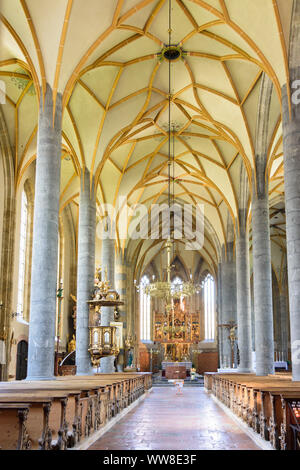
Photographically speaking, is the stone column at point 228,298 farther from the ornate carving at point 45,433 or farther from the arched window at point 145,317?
the ornate carving at point 45,433

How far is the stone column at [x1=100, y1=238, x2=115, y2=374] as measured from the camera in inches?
919

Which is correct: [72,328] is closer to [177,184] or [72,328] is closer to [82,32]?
[177,184]

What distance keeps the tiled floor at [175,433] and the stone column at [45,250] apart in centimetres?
262

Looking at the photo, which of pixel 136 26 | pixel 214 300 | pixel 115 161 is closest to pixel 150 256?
pixel 214 300

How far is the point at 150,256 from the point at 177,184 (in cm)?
1322

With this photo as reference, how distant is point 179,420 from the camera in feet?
38.3

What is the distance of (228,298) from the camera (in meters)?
30.2

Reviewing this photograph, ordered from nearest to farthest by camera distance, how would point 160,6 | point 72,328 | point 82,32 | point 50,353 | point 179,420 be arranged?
point 179,420 → point 50,353 → point 82,32 → point 160,6 → point 72,328

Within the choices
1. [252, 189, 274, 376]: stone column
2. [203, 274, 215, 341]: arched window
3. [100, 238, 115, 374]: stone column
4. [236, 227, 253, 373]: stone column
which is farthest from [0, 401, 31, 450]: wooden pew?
[203, 274, 215, 341]: arched window

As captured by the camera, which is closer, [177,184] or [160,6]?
[160,6]

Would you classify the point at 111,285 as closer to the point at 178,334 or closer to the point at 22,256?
the point at 22,256

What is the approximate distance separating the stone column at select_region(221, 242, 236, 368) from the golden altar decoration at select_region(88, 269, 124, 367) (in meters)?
11.9

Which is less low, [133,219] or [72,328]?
[133,219]
